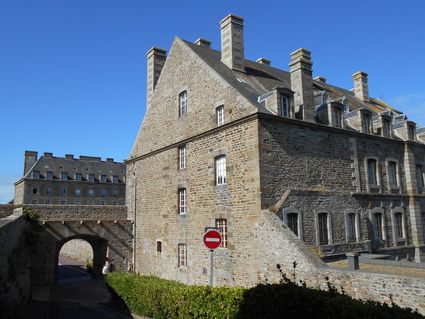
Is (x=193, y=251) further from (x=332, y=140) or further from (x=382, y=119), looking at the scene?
(x=382, y=119)

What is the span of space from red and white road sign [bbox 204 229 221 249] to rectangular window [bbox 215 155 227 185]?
5.95 metres

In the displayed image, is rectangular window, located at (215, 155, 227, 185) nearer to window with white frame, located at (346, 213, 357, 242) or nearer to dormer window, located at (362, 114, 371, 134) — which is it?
window with white frame, located at (346, 213, 357, 242)

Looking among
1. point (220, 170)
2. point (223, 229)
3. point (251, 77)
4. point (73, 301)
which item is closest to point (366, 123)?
point (251, 77)

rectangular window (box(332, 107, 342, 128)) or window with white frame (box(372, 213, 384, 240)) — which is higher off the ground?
rectangular window (box(332, 107, 342, 128))

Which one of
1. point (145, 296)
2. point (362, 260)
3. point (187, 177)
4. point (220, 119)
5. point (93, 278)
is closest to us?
point (145, 296)

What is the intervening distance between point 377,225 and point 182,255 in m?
9.64

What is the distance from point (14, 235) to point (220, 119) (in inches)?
375

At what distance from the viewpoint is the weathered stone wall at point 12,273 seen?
1137 cm

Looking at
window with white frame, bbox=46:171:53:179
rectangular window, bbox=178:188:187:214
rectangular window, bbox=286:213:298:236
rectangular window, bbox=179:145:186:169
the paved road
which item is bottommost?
the paved road

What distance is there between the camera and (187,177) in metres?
18.4

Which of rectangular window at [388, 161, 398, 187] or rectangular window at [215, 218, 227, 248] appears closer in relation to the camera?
rectangular window at [215, 218, 227, 248]

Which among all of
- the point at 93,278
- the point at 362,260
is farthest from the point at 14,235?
the point at 362,260

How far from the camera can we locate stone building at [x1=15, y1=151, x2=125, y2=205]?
53.2m

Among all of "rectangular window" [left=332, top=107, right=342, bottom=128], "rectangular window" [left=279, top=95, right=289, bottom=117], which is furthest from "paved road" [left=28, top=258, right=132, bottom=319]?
"rectangular window" [left=332, top=107, right=342, bottom=128]
